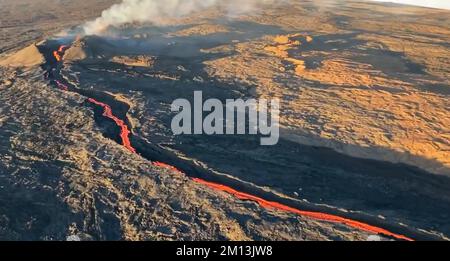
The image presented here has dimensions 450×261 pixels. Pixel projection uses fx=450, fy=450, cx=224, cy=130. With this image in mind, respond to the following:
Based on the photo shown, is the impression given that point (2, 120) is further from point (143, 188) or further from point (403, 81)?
point (403, 81)

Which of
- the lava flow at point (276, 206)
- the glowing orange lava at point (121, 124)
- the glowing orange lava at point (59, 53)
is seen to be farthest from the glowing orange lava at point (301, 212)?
the glowing orange lava at point (59, 53)

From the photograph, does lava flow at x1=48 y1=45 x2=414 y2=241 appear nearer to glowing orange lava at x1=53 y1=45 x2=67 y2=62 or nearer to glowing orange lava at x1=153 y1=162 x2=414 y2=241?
glowing orange lava at x1=153 y1=162 x2=414 y2=241

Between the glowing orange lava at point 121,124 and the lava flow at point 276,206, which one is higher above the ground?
the glowing orange lava at point 121,124

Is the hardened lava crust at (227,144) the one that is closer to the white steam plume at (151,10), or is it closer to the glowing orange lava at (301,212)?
the glowing orange lava at (301,212)

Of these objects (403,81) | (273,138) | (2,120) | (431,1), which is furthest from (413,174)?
(431,1)

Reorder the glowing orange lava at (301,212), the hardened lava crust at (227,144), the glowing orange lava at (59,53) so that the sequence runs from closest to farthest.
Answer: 1. the glowing orange lava at (301,212)
2. the hardened lava crust at (227,144)
3. the glowing orange lava at (59,53)

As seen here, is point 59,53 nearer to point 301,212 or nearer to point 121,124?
point 121,124
